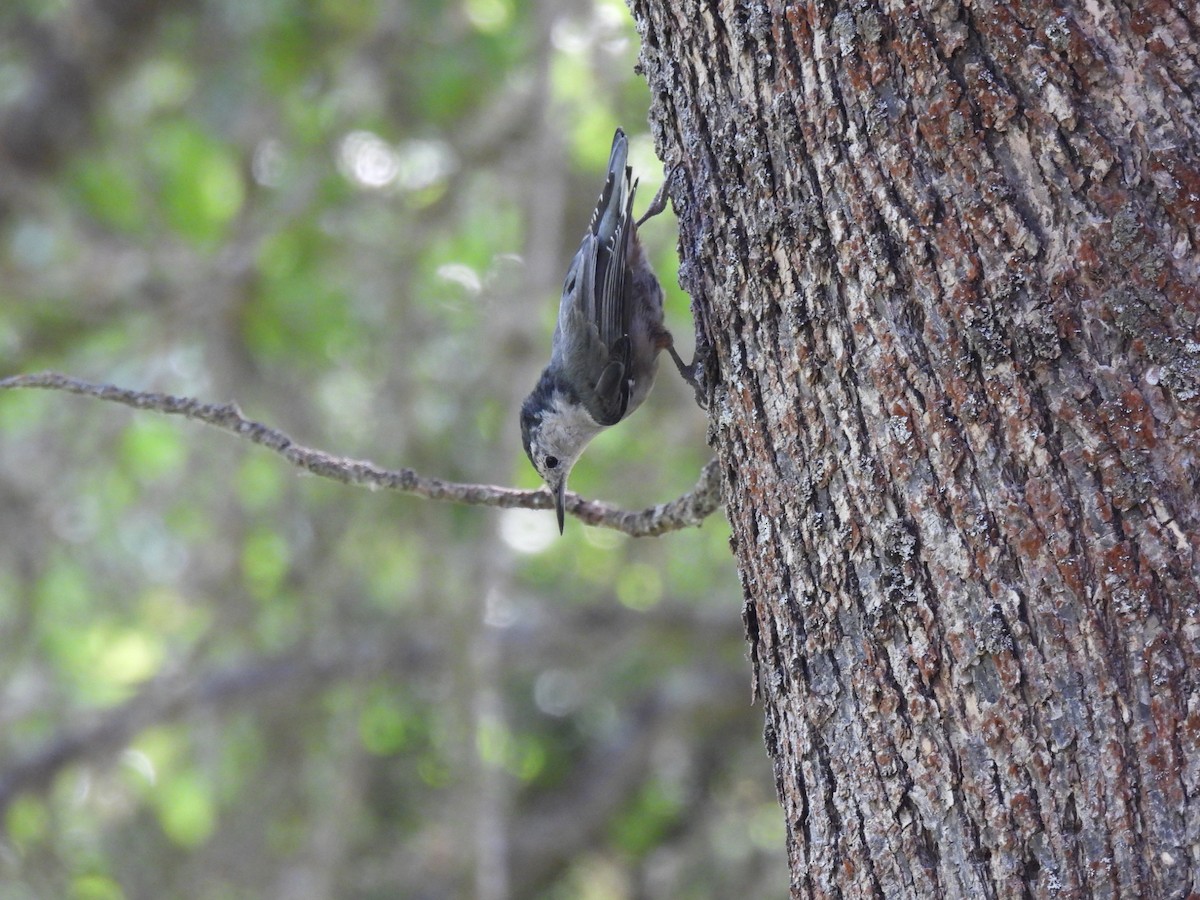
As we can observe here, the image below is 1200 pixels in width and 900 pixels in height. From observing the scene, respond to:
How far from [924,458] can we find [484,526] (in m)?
3.29

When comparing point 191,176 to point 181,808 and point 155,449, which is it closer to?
point 155,449

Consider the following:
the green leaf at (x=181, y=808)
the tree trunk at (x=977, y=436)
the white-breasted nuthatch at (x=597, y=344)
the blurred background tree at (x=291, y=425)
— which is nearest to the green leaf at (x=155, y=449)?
the blurred background tree at (x=291, y=425)

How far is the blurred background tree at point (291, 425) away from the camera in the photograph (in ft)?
17.2

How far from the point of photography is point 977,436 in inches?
64.3

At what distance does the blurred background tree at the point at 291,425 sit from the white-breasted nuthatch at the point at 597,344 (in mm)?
356

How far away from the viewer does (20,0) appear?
19.9 feet

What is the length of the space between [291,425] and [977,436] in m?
4.68

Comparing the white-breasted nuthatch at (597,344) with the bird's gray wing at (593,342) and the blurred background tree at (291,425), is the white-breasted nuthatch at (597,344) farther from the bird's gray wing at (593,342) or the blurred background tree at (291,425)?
the blurred background tree at (291,425)

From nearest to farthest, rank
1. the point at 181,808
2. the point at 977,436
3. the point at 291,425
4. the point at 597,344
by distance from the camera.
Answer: the point at 977,436 < the point at 597,344 < the point at 291,425 < the point at 181,808

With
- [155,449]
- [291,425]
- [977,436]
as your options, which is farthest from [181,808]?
[977,436]

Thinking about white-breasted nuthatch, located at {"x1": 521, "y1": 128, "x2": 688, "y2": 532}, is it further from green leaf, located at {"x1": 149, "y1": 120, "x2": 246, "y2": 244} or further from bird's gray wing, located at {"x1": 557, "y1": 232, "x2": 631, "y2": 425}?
green leaf, located at {"x1": 149, "y1": 120, "x2": 246, "y2": 244}

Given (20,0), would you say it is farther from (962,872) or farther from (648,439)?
(962,872)

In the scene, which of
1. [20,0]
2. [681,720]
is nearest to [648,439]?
[681,720]

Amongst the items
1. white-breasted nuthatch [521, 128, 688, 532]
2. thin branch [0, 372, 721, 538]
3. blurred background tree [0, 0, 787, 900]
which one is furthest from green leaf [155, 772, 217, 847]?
thin branch [0, 372, 721, 538]
